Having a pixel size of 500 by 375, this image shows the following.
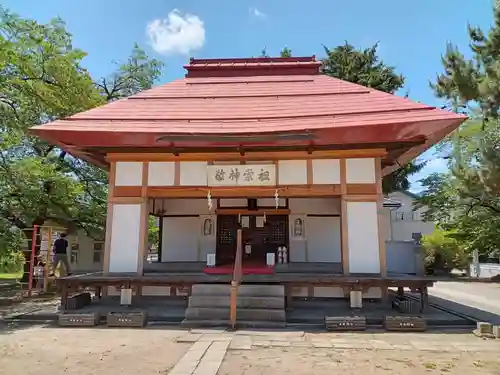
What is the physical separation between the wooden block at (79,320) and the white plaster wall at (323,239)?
667cm

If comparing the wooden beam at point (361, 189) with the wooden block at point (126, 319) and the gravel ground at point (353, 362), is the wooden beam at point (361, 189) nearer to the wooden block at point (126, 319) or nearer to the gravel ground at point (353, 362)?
the gravel ground at point (353, 362)

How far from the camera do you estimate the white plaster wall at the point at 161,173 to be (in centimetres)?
919

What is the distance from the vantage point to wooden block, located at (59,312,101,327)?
24.7 ft

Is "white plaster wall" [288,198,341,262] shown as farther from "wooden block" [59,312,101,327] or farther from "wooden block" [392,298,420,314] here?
"wooden block" [59,312,101,327]

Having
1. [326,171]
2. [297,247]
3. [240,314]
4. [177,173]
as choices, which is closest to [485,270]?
[297,247]

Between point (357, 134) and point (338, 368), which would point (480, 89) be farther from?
point (338, 368)

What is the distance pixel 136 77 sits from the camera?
17281 millimetres

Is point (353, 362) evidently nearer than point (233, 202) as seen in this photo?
Yes

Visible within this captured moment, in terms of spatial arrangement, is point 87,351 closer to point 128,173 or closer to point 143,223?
point 143,223

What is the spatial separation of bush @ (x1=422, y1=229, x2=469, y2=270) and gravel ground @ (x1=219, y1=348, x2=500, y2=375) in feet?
50.0

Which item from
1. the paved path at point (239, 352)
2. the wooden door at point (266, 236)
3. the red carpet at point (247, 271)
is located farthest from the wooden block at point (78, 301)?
the wooden door at point (266, 236)

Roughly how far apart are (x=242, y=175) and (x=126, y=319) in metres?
3.89

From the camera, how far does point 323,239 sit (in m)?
12.2

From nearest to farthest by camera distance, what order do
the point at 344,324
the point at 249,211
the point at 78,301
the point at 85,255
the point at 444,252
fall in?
the point at 344,324, the point at 78,301, the point at 249,211, the point at 444,252, the point at 85,255
